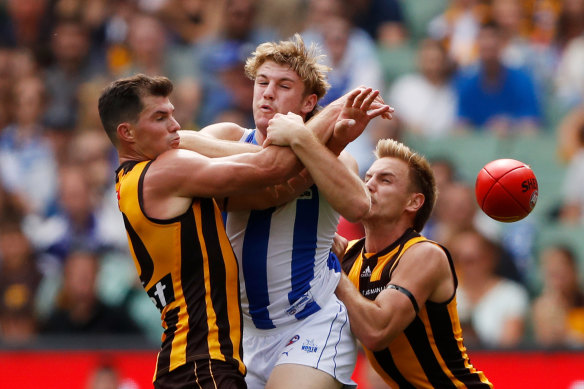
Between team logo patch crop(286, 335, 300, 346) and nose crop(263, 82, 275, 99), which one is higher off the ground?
nose crop(263, 82, 275, 99)

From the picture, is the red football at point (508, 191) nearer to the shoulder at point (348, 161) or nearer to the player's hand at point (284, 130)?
Answer: the shoulder at point (348, 161)

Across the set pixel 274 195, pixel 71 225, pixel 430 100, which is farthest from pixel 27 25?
pixel 274 195

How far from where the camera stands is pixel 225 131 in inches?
229

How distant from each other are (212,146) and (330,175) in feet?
2.42

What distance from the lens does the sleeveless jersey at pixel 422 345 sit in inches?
233

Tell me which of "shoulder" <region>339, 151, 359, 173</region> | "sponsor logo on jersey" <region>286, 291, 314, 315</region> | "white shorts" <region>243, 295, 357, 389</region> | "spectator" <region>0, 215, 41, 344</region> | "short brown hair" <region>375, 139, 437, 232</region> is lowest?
"spectator" <region>0, 215, 41, 344</region>

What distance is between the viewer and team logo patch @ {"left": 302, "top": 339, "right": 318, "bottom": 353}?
5.41 metres

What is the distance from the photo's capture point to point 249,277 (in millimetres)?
5566

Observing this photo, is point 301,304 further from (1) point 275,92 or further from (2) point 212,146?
(1) point 275,92

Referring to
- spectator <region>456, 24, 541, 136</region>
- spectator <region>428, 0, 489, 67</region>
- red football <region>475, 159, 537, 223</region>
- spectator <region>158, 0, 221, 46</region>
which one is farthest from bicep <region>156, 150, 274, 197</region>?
spectator <region>158, 0, 221, 46</region>

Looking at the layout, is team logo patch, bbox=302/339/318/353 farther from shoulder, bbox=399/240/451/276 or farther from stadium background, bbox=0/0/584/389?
stadium background, bbox=0/0/584/389

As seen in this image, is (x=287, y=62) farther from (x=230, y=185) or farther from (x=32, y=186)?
(x=32, y=186)

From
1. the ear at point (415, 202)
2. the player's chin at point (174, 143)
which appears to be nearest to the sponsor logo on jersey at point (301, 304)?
the ear at point (415, 202)

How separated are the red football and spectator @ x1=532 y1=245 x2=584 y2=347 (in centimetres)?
343
